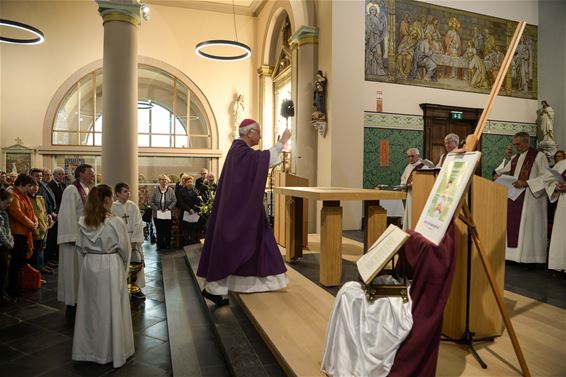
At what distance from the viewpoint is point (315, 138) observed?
346 inches

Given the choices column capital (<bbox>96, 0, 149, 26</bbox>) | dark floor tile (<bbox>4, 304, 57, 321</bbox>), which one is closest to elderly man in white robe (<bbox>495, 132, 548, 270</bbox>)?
dark floor tile (<bbox>4, 304, 57, 321</bbox>)

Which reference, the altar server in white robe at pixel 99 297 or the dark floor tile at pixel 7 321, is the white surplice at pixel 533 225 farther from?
the dark floor tile at pixel 7 321

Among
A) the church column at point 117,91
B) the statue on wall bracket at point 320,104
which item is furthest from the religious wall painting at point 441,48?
the church column at point 117,91

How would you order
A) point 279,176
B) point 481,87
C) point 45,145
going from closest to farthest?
point 279,176, point 481,87, point 45,145

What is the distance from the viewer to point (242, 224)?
3779 millimetres

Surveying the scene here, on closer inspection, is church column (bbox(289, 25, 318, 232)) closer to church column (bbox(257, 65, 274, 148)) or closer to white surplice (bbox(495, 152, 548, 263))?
church column (bbox(257, 65, 274, 148))

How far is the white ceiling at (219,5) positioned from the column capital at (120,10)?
5648 millimetres

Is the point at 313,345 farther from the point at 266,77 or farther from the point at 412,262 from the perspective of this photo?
the point at 266,77

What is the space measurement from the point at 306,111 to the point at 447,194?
22.3 ft

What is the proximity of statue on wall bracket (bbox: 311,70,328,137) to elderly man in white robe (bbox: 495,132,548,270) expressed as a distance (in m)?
3.80

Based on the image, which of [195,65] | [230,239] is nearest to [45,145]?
[195,65]

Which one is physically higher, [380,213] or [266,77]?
[266,77]

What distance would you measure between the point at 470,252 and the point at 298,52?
23.2 feet

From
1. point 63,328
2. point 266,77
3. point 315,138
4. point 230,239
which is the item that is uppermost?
point 266,77
